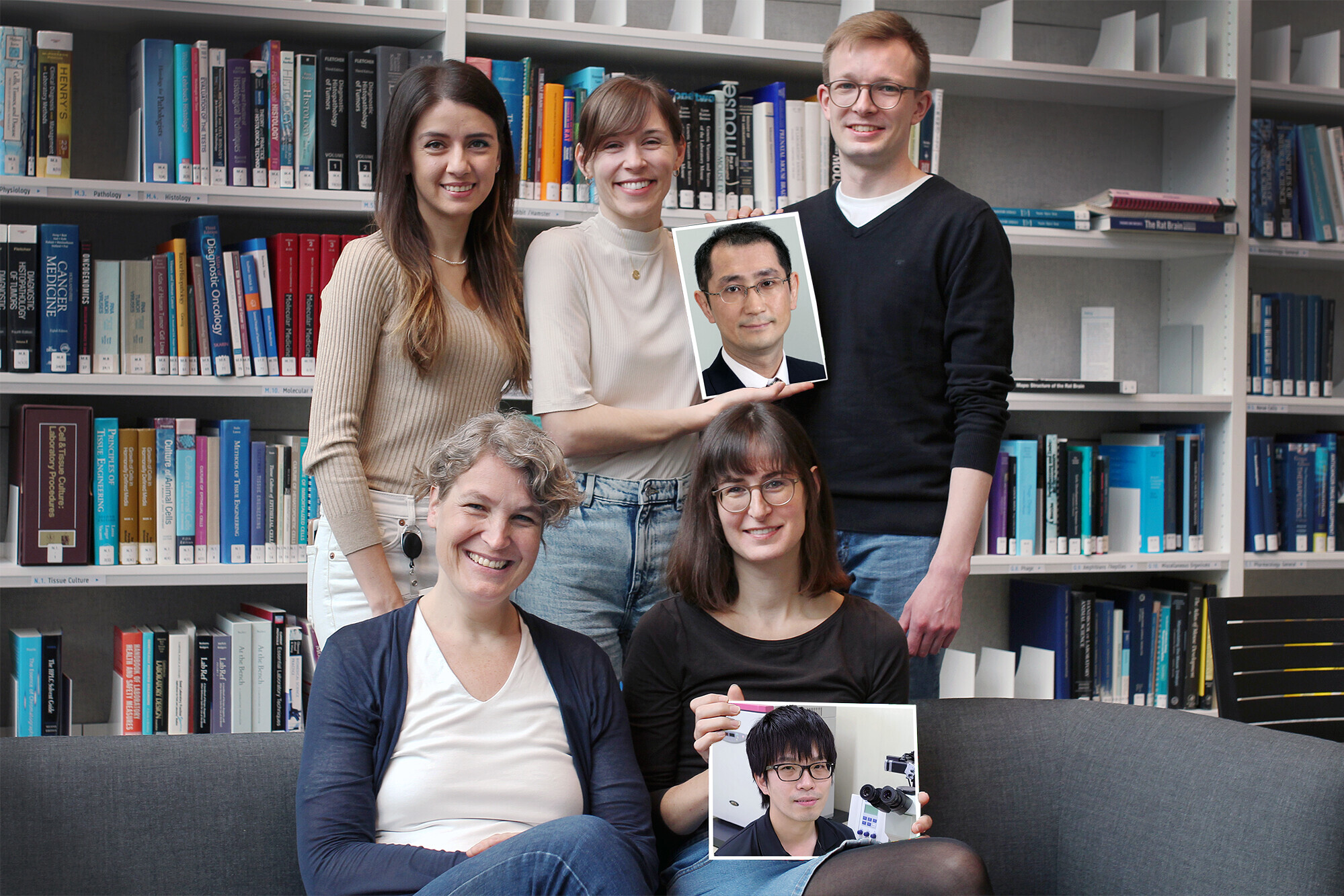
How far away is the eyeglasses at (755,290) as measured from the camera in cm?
185

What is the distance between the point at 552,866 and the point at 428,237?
3.28 feet

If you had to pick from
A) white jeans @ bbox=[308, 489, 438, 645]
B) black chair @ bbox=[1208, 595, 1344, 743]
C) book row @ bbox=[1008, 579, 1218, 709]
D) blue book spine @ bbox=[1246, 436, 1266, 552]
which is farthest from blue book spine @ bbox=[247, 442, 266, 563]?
blue book spine @ bbox=[1246, 436, 1266, 552]

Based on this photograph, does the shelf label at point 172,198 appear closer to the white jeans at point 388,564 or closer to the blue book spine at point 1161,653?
the white jeans at point 388,564

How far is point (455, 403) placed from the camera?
1727mm

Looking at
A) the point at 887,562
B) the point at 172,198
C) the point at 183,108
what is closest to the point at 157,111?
the point at 183,108

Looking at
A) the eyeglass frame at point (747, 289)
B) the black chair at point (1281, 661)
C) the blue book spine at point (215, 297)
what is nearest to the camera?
the eyeglass frame at point (747, 289)

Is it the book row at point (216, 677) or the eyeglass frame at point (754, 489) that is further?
the book row at point (216, 677)

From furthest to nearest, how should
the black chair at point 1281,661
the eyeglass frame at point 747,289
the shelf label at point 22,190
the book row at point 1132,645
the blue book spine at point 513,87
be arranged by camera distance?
the book row at point 1132,645 → the blue book spine at point 513,87 → the shelf label at point 22,190 → the black chair at point 1281,661 → the eyeglass frame at point 747,289

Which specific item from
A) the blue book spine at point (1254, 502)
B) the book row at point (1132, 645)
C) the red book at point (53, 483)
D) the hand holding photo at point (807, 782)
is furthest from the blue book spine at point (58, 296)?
the blue book spine at point (1254, 502)

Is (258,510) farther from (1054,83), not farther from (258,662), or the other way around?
(1054,83)

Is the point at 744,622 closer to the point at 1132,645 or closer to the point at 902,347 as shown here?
the point at 902,347

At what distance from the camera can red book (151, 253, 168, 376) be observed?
2.41 meters

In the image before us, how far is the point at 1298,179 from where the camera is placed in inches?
124

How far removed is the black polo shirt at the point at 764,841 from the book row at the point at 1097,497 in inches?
63.6
